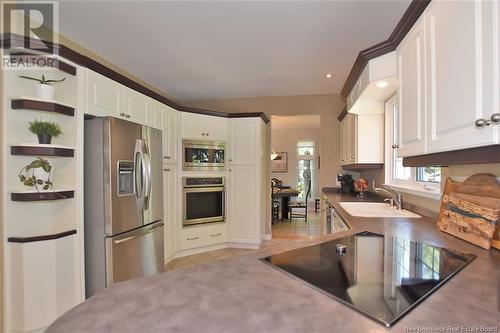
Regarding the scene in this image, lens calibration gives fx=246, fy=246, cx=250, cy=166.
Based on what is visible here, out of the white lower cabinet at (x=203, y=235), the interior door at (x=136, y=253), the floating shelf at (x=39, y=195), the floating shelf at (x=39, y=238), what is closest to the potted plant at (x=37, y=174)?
the floating shelf at (x=39, y=195)

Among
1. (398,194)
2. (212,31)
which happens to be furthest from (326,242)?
(212,31)

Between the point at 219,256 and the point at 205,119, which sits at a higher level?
the point at 205,119

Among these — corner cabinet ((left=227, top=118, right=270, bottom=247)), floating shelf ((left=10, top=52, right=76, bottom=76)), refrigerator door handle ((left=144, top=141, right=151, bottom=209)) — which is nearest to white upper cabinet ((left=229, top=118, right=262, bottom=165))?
corner cabinet ((left=227, top=118, right=270, bottom=247))

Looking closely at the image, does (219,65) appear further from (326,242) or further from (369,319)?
(369,319)

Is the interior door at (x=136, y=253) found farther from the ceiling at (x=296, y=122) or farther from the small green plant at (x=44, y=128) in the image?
the ceiling at (x=296, y=122)

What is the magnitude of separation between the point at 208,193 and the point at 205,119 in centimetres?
111

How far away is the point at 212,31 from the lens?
236cm

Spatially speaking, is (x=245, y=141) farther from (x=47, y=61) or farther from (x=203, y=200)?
(x=47, y=61)

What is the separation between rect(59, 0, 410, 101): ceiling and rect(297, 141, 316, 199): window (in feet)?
14.9

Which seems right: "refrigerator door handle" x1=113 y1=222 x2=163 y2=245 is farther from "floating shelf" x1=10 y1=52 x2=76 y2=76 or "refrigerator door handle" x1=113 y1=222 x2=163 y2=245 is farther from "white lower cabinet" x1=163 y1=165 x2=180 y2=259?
"floating shelf" x1=10 y1=52 x2=76 y2=76

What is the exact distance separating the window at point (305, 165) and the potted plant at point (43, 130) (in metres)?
7.02

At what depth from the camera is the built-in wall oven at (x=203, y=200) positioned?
138 inches

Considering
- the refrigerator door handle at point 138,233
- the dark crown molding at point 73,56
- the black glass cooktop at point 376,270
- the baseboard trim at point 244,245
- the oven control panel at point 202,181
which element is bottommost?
the baseboard trim at point 244,245

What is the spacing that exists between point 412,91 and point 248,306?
147 cm
